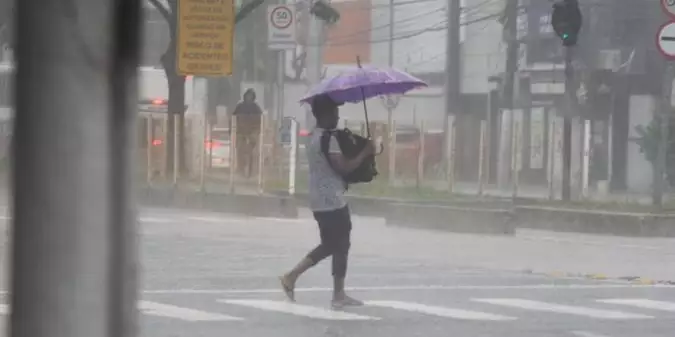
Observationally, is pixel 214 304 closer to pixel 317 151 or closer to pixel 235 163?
pixel 317 151

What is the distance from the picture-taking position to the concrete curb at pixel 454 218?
2059 centimetres

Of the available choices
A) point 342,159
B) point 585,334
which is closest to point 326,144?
point 342,159

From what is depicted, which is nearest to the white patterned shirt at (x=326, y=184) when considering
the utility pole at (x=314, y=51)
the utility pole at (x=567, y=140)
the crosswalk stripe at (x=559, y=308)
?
the crosswalk stripe at (x=559, y=308)

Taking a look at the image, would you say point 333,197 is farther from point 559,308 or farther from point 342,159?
point 559,308

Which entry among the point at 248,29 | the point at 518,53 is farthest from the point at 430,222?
the point at 248,29

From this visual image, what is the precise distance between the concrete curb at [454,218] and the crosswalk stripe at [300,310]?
351 inches

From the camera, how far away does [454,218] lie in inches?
838

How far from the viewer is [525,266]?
15781 millimetres

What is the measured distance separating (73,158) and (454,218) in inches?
544

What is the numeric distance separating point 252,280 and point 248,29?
30.3 meters

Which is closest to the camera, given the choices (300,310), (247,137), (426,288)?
(300,310)

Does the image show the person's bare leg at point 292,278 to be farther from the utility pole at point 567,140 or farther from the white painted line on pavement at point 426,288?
the utility pole at point 567,140

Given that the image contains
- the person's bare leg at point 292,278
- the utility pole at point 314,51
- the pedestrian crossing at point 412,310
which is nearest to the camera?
the pedestrian crossing at point 412,310

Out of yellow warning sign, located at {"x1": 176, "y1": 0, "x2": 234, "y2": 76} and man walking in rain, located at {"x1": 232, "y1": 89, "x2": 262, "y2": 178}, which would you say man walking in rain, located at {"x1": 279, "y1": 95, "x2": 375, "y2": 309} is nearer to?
yellow warning sign, located at {"x1": 176, "y1": 0, "x2": 234, "y2": 76}
